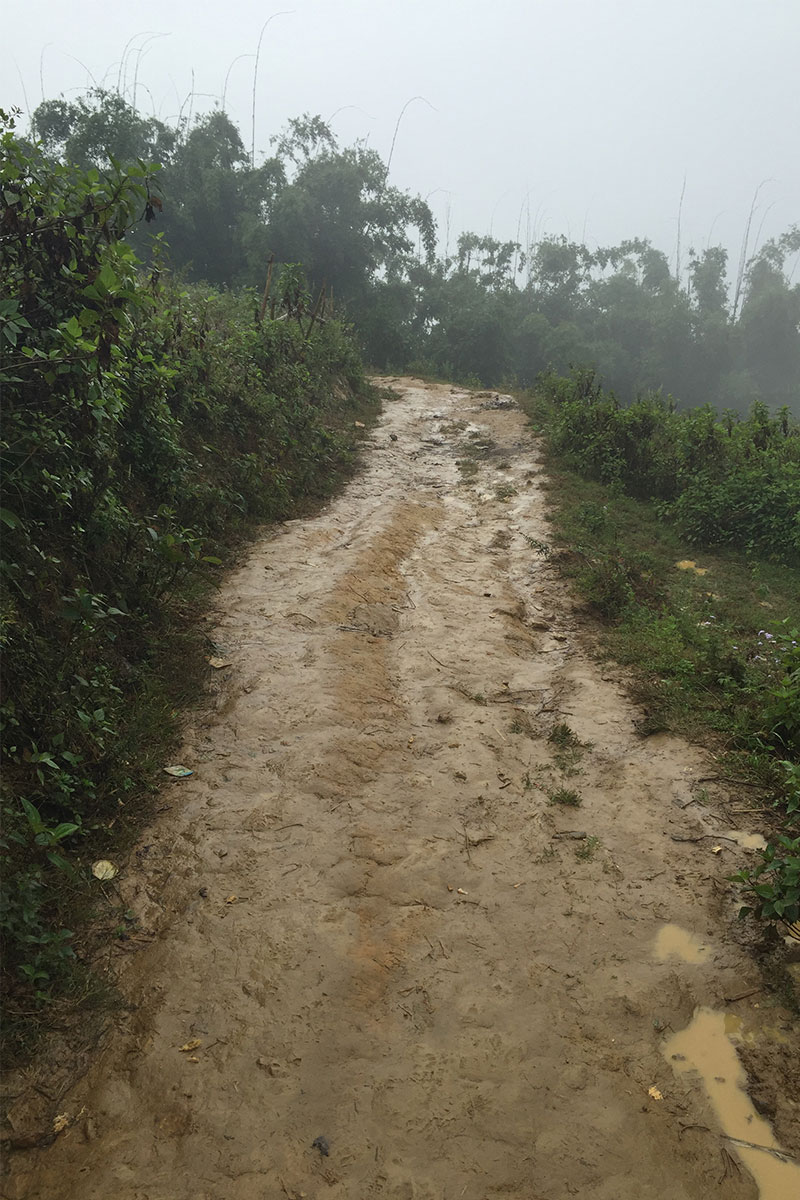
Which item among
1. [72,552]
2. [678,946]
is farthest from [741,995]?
[72,552]

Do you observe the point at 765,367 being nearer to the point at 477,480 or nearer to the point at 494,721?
the point at 477,480

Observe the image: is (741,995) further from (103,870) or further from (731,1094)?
(103,870)

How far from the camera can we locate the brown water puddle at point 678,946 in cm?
274

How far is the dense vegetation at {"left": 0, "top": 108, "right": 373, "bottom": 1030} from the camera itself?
270 cm

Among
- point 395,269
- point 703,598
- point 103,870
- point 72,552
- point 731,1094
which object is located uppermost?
point 395,269

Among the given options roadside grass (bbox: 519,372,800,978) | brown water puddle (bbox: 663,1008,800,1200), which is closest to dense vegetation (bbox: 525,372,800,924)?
roadside grass (bbox: 519,372,800,978)

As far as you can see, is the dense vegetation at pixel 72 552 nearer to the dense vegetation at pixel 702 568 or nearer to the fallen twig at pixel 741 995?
the fallen twig at pixel 741 995

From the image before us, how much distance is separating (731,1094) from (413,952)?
3.97ft

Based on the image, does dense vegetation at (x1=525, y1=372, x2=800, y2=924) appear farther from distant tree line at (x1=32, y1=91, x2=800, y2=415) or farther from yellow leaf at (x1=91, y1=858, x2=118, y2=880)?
distant tree line at (x1=32, y1=91, x2=800, y2=415)

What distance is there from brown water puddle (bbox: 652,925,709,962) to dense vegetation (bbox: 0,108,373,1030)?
2.37 m

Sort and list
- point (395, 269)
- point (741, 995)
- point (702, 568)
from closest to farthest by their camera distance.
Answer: point (741, 995) → point (702, 568) → point (395, 269)

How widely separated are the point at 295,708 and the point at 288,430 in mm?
6029

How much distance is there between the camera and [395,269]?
2481cm

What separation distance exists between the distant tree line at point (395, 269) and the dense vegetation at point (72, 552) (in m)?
15.6
